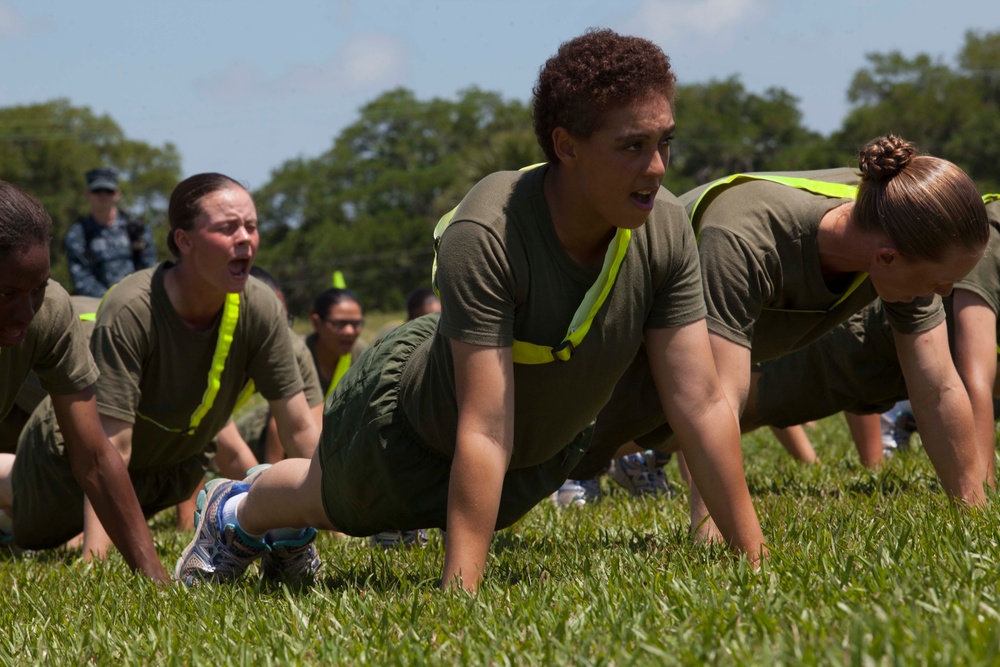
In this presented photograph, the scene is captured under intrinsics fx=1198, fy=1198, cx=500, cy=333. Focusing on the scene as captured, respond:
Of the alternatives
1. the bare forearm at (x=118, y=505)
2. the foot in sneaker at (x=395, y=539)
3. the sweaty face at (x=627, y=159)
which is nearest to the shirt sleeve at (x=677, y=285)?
the sweaty face at (x=627, y=159)

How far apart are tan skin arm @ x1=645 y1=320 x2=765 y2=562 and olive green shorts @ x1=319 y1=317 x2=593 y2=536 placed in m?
0.65

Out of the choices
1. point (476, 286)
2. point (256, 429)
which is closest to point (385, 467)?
point (476, 286)

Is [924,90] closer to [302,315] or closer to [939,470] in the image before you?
[302,315]

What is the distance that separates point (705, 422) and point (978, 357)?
2009mm

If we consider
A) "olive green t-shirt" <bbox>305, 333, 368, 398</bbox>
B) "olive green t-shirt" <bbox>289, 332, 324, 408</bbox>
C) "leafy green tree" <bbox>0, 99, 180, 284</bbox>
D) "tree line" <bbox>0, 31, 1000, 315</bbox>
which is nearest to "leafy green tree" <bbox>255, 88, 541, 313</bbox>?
"tree line" <bbox>0, 31, 1000, 315</bbox>

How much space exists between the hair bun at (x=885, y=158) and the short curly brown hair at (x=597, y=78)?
3.44 feet

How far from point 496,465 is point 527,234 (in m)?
0.69

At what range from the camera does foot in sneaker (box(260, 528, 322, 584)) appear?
4516 mm

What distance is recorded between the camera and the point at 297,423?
6164 mm

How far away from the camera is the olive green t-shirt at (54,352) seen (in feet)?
14.8

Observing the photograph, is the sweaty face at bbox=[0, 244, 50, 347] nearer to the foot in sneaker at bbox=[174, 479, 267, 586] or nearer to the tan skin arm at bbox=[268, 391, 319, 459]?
the foot in sneaker at bbox=[174, 479, 267, 586]

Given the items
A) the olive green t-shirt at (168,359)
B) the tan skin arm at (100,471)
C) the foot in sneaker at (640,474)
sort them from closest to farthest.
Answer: the tan skin arm at (100,471) → the olive green t-shirt at (168,359) → the foot in sneaker at (640,474)

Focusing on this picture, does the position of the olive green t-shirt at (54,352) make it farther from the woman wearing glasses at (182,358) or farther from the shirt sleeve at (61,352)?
the woman wearing glasses at (182,358)

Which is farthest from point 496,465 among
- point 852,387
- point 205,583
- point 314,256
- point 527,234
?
point 314,256
